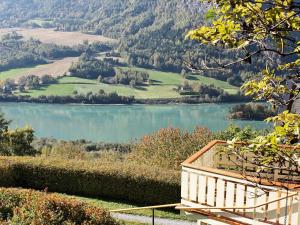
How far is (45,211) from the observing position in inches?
284

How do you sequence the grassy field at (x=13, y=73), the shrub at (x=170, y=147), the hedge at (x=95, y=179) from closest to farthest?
1. the hedge at (x=95, y=179)
2. the shrub at (x=170, y=147)
3. the grassy field at (x=13, y=73)

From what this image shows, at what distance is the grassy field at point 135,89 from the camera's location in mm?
116062

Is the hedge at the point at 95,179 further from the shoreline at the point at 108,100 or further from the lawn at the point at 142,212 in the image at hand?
the shoreline at the point at 108,100

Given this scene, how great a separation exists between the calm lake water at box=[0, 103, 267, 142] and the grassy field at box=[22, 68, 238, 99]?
7.14 meters

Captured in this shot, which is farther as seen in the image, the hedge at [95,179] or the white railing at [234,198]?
the hedge at [95,179]

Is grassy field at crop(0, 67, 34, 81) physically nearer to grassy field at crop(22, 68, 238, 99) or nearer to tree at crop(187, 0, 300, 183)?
grassy field at crop(22, 68, 238, 99)

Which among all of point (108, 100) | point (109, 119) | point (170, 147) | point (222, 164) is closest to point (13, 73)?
point (108, 100)

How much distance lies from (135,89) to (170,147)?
101563 mm

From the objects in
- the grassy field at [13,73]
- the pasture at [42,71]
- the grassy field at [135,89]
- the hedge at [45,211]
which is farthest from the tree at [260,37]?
the grassy field at [13,73]

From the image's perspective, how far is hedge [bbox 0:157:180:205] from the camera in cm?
1422

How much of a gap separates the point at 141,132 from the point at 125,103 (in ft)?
114

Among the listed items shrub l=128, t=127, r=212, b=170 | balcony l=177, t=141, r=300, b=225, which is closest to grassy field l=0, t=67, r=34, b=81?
shrub l=128, t=127, r=212, b=170

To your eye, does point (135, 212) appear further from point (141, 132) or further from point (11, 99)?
point (11, 99)

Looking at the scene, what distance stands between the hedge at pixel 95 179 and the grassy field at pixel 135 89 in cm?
9928
